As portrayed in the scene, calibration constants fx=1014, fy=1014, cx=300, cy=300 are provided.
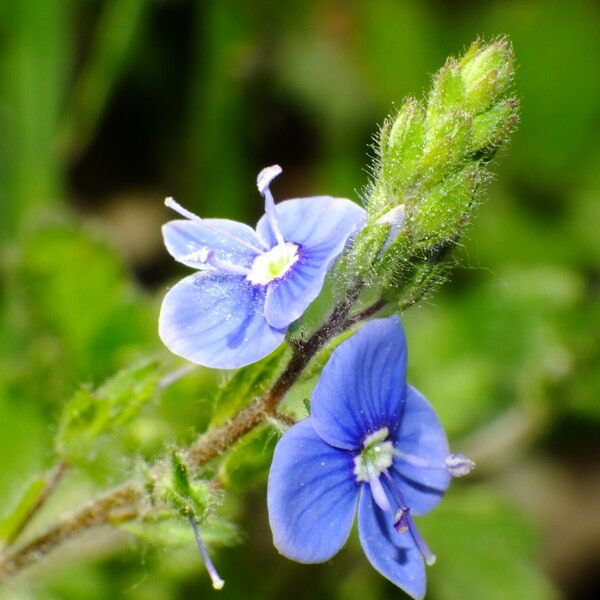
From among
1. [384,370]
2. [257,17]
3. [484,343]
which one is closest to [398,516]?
[384,370]

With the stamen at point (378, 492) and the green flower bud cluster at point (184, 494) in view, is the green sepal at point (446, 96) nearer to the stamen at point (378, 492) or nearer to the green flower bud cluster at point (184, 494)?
the stamen at point (378, 492)

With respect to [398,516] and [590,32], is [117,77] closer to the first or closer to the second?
[590,32]

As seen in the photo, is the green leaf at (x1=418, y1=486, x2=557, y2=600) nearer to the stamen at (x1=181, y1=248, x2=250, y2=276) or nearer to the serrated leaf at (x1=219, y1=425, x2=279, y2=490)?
the serrated leaf at (x1=219, y1=425, x2=279, y2=490)

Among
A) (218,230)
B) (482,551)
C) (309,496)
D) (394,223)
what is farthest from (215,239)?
(482,551)

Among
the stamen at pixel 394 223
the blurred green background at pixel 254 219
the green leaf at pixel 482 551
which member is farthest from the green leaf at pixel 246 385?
the green leaf at pixel 482 551

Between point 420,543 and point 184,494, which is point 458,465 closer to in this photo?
point 420,543

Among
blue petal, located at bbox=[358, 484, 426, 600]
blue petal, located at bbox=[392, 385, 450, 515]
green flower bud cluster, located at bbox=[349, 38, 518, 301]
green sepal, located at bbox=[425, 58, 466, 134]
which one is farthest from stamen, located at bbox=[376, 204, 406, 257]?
blue petal, located at bbox=[358, 484, 426, 600]
